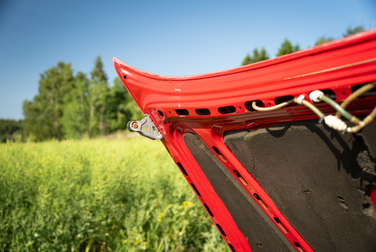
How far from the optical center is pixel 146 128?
139 cm

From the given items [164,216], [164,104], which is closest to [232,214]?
[164,104]

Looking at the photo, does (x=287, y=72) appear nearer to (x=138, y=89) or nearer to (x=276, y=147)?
(x=276, y=147)

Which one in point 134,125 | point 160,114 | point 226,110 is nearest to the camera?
point 226,110

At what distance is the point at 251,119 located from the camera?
3.35ft

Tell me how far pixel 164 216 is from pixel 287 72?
7.24 ft

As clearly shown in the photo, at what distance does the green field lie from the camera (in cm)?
199

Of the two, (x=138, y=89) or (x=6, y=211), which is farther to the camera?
(x=6, y=211)

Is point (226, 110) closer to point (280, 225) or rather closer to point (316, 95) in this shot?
point (316, 95)

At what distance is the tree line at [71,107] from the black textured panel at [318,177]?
82.9ft

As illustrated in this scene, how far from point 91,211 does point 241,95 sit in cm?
238

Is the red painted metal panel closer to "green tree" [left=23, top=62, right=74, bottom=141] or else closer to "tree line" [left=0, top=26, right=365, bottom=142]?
"tree line" [left=0, top=26, right=365, bottom=142]

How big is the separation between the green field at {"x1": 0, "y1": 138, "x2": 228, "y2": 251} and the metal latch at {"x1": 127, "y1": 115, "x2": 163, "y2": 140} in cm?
131

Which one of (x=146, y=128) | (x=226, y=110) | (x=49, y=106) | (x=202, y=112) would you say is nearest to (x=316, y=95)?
(x=226, y=110)

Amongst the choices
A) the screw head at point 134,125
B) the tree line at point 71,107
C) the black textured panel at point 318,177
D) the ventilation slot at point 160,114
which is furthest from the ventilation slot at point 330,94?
the tree line at point 71,107
